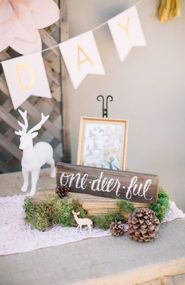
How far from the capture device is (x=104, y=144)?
1170 millimetres

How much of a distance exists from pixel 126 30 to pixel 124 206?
648 millimetres

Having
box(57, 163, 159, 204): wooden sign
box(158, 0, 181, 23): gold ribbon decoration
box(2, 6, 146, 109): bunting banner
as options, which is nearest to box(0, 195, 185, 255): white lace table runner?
box(57, 163, 159, 204): wooden sign

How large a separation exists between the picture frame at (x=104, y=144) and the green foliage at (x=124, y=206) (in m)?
0.12

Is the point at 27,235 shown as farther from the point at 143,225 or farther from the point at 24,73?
the point at 24,73

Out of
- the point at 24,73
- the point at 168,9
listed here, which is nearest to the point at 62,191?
the point at 24,73

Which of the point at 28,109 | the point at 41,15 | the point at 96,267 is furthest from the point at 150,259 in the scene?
the point at 41,15

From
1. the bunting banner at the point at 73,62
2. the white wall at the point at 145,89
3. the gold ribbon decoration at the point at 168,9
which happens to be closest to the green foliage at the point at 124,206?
the bunting banner at the point at 73,62

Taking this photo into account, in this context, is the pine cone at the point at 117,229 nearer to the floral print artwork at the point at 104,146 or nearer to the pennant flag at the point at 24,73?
the floral print artwork at the point at 104,146

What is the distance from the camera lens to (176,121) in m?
1.81

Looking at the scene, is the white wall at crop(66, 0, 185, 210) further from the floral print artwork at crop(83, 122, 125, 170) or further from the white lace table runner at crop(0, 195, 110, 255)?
the white lace table runner at crop(0, 195, 110, 255)

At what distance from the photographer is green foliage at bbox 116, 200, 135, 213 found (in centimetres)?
107

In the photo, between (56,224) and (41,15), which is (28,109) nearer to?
(41,15)

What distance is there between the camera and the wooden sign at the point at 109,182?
1.07 meters

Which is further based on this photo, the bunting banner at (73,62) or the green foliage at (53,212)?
the bunting banner at (73,62)
